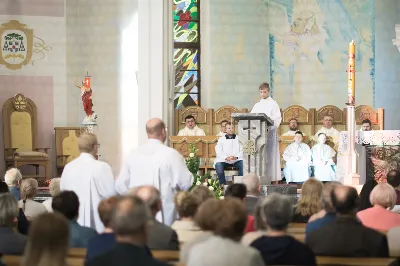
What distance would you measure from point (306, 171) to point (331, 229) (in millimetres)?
11732

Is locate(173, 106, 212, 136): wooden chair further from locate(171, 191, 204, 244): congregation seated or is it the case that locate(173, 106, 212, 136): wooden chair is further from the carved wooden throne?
locate(171, 191, 204, 244): congregation seated

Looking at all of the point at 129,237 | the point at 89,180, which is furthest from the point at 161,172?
the point at 129,237

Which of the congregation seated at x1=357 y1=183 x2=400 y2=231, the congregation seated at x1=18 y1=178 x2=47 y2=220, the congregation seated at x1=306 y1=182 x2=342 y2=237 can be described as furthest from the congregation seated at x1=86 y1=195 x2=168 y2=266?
the congregation seated at x1=18 y1=178 x2=47 y2=220

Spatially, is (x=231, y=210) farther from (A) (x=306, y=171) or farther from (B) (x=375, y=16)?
(B) (x=375, y=16)

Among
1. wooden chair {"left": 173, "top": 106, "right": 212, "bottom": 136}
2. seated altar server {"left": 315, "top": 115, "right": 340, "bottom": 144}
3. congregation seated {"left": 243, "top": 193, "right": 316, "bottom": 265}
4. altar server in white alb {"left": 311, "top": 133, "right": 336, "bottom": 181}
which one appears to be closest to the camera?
congregation seated {"left": 243, "top": 193, "right": 316, "bottom": 265}

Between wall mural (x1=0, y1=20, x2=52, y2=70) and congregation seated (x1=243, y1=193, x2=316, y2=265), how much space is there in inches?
583

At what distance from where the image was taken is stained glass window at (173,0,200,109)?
21188mm

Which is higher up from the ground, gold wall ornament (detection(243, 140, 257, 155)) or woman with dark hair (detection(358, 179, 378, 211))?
gold wall ornament (detection(243, 140, 257, 155))

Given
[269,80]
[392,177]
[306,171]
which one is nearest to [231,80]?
[269,80]

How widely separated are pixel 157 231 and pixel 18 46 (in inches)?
550

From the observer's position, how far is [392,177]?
9.01m

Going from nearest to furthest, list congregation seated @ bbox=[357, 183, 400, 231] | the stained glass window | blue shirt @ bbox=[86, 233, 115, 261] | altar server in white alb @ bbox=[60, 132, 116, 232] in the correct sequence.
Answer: blue shirt @ bbox=[86, 233, 115, 261]
congregation seated @ bbox=[357, 183, 400, 231]
altar server in white alb @ bbox=[60, 132, 116, 232]
the stained glass window

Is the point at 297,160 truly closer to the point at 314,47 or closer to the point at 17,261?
the point at 314,47

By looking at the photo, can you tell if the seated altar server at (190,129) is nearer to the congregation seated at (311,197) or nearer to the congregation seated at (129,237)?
the congregation seated at (311,197)
